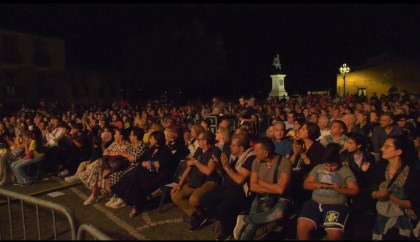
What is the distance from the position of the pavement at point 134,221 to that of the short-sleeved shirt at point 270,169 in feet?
3.07

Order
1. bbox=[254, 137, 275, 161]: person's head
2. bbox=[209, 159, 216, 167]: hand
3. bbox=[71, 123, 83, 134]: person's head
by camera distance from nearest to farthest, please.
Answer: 1. bbox=[254, 137, 275, 161]: person's head
2. bbox=[209, 159, 216, 167]: hand
3. bbox=[71, 123, 83, 134]: person's head

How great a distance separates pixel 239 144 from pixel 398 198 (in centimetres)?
216

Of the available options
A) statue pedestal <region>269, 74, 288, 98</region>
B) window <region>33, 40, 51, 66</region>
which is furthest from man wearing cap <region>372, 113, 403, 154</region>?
window <region>33, 40, 51, 66</region>

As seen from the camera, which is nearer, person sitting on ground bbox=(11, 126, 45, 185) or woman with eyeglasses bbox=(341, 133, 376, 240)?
woman with eyeglasses bbox=(341, 133, 376, 240)

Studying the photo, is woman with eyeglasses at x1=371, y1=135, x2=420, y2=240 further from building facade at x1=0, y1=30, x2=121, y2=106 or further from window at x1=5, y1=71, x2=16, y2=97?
window at x1=5, y1=71, x2=16, y2=97

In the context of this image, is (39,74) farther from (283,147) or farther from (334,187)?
(334,187)

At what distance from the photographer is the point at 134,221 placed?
19.9 ft

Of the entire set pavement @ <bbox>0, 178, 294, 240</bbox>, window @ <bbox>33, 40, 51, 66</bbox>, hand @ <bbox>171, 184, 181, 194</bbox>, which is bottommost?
pavement @ <bbox>0, 178, 294, 240</bbox>

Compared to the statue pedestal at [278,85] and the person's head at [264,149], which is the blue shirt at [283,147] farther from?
the statue pedestal at [278,85]

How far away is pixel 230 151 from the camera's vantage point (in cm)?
599

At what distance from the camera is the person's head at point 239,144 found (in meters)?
5.57

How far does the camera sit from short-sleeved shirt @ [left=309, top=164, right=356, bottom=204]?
4441mm

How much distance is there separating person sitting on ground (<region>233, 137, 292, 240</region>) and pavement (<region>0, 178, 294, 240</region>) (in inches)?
26.3

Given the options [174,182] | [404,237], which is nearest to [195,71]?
[174,182]
